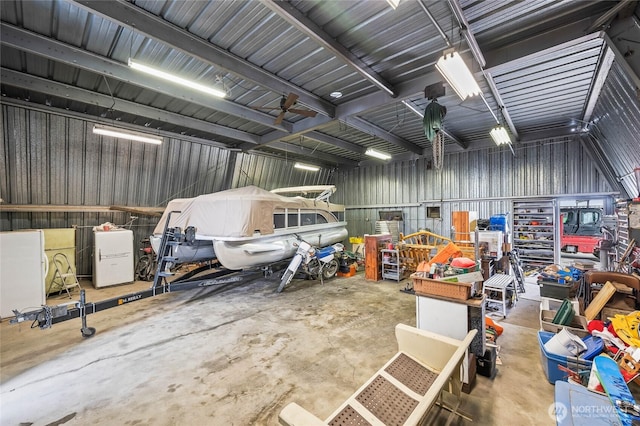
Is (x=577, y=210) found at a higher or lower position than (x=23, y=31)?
lower

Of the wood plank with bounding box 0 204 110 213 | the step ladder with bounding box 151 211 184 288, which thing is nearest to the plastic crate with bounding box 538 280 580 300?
the step ladder with bounding box 151 211 184 288

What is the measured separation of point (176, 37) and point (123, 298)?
394 centimetres

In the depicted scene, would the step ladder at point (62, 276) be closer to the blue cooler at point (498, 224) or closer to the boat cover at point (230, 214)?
the boat cover at point (230, 214)

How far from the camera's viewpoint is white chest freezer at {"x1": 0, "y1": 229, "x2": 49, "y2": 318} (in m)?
4.42

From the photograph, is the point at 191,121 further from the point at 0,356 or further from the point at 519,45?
the point at 519,45

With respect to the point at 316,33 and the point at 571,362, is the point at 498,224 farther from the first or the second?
the point at 316,33

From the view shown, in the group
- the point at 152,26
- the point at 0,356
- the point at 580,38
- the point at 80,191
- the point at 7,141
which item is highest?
the point at 152,26

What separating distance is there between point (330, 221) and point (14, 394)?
24.5 feet

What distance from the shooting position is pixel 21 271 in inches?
179

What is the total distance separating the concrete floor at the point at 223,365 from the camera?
90.9 inches

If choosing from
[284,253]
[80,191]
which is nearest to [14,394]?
[284,253]

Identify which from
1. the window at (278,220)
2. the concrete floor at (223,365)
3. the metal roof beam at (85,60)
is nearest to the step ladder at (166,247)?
the concrete floor at (223,365)

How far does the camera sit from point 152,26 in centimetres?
337

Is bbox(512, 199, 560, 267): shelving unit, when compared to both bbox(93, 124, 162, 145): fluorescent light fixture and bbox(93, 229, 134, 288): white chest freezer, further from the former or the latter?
bbox(93, 229, 134, 288): white chest freezer
